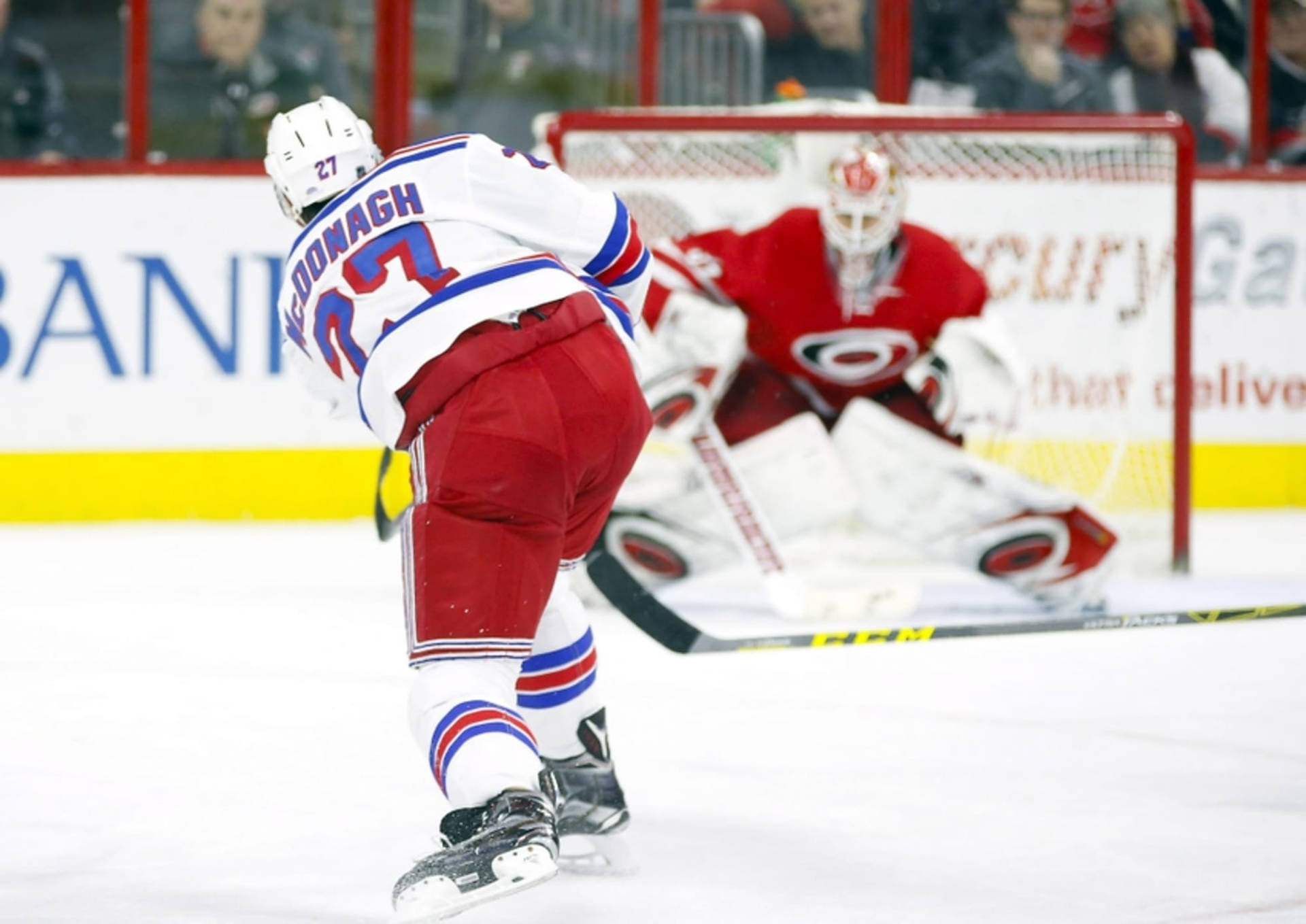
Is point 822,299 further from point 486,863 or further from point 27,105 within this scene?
point 27,105

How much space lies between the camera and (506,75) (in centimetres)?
569

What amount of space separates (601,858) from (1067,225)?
282 cm

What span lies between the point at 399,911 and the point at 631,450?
1.71ft

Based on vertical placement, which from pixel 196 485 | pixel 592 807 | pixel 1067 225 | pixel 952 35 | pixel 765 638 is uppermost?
pixel 952 35

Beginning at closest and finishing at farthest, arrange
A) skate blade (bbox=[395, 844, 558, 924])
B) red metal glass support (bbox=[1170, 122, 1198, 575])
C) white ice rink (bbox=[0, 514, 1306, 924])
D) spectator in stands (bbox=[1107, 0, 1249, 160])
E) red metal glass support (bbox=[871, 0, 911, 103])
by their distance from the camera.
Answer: skate blade (bbox=[395, 844, 558, 924]) < white ice rink (bbox=[0, 514, 1306, 924]) < red metal glass support (bbox=[1170, 122, 1198, 575]) < red metal glass support (bbox=[871, 0, 911, 103]) < spectator in stands (bbox=[1107, 0, 1249, 160])

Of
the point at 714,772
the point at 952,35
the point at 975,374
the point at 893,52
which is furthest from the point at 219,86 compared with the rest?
the point at 714,772

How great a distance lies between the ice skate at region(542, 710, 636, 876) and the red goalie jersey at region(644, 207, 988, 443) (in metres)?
1.81

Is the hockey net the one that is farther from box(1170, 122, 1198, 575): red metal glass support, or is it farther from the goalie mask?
the goalie mask

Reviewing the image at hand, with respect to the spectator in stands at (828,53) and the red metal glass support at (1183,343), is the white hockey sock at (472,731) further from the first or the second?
the spectator in stands at (828,53)

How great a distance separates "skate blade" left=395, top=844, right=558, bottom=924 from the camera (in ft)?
6.00

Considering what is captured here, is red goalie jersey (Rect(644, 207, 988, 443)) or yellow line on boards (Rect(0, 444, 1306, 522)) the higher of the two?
red goalie jersey (Rect(644, 207, 988, 443))

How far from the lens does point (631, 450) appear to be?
6.90 ft

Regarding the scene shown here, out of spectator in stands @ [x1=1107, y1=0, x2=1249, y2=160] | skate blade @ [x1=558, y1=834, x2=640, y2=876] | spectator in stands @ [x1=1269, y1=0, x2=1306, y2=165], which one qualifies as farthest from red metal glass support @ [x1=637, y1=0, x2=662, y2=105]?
skate blade @ [x1=558, y1=834, x2=640, y2=876]

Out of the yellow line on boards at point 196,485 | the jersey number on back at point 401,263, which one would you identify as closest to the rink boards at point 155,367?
the yellow line on boards at point 196,485
